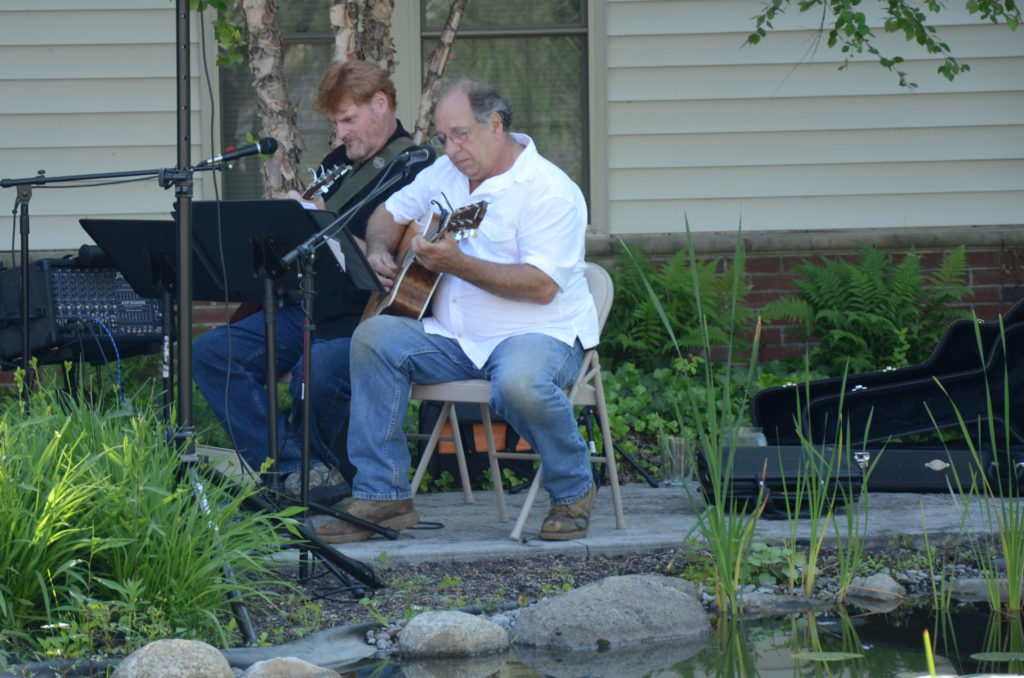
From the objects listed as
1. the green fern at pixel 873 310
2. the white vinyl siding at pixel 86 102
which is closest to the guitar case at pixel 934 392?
the green fern at pixel 873 310

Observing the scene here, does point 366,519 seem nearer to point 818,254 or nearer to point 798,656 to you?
point 798,656

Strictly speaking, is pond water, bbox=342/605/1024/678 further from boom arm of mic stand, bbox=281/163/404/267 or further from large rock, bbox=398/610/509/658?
boom arm of mic stand, bbox=281/163/404/267

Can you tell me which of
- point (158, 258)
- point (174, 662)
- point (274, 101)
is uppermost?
point (274, 101)

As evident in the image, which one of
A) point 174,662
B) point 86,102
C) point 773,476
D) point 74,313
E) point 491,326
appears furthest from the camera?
point 86,102

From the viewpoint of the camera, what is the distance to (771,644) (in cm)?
306

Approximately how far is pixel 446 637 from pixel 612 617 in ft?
1.42

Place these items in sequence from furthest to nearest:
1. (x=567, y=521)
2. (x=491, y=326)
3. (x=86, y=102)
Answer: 1. (x=86, y=102)
2. (x=491, y=326)
3. (x=567, y=521)

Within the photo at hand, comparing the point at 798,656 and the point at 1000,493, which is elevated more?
the point at 1000,493

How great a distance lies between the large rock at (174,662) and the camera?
8.53 feet

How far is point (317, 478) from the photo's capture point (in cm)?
453

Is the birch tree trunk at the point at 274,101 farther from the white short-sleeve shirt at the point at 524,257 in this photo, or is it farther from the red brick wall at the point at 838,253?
the red brick wall at the point at 838,253

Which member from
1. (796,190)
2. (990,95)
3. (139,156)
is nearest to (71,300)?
(139,156)

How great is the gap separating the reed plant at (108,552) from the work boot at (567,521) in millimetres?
1024

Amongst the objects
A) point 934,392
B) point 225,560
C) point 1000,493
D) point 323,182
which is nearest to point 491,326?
point 323,182
